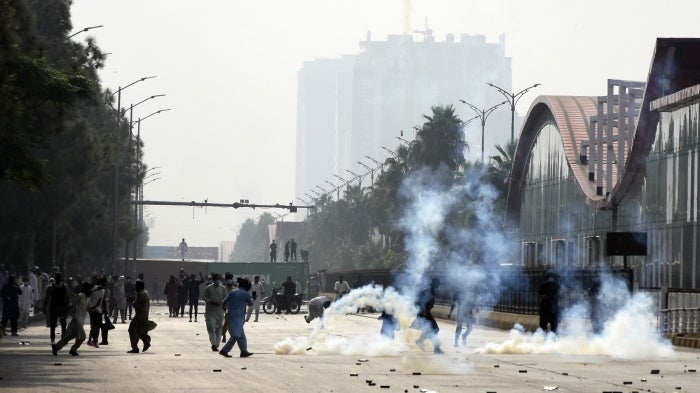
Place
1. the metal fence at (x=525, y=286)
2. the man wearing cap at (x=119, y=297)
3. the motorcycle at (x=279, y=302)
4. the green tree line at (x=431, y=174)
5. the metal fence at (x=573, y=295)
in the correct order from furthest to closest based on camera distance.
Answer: the green tree line at (x=431, y=174), the motorcycle at (x=279, y=302), the man wearing cap at (x=119, y=297), the metal fence at (x=525, y=286), the metal fence at (x=573, y=295)

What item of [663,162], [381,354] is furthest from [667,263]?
[381,354]

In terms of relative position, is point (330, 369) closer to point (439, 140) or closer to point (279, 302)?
point (279, 302)

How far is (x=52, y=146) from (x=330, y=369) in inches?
1369

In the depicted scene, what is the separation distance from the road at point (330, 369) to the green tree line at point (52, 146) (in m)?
4.97

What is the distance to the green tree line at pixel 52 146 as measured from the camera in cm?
3309

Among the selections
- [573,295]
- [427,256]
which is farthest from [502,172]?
[573,295]

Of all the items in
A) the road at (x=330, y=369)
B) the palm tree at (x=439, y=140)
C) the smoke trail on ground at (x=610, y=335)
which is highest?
the palm tree at (x=439, y=140)

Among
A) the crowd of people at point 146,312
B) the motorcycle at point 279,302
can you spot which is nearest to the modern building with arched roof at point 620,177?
the crowd of people at point 146,312

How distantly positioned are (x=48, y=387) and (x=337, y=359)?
29.0ft

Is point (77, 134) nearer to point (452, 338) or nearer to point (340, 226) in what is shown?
point (452, 338)

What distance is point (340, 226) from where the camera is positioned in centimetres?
16850

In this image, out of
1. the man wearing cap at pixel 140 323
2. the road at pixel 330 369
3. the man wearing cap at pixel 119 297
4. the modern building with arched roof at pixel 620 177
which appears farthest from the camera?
the modern building with arched roof at pixel 620 177

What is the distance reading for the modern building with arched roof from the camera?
57.3m

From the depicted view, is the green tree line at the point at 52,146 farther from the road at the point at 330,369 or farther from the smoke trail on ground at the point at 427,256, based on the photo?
the smoke trail on ground at the point at 427,256
